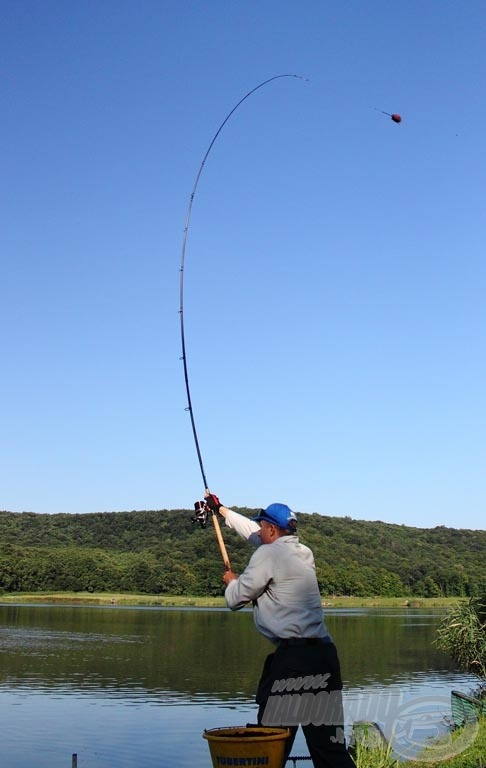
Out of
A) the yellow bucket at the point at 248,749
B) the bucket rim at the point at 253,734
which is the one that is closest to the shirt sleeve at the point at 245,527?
the bucket rim at the point at 253,734

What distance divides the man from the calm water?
12773mm

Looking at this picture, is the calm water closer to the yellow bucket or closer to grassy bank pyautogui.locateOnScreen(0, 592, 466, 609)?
the yellow bucket

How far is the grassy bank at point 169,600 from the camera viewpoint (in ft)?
370

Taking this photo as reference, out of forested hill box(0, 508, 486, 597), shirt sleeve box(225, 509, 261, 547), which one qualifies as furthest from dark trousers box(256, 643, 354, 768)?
forested hill box(0, 508, 486, 597)

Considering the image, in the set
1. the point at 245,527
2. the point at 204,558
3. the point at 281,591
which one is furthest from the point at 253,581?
the point at 204,558

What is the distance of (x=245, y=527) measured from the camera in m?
7.06

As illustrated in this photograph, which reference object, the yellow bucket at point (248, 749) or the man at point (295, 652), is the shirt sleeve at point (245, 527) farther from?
the yellow bucket at point (248, 749)

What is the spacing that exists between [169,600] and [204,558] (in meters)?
10.1

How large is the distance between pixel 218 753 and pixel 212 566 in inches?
4526

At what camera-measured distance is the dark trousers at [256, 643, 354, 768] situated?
577cm

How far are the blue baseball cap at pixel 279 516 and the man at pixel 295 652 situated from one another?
189 millimetres

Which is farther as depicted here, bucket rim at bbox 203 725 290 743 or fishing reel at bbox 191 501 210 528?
fishing reel at bbox 191 501 210 528

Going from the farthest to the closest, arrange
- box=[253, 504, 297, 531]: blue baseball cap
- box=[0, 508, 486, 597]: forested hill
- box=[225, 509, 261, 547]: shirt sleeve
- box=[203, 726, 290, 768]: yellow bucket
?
1. box=[0, 508, 486, 597]: forested hill
2. box=[225, 509, 261, 547]: shirt sleeve
3. box=[253, 504, 297, 531]: blue baseball cap
4. box=[203, 726, 290, 768]: yellow bucket

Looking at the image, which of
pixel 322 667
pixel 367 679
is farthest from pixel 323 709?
pixel 367 679
